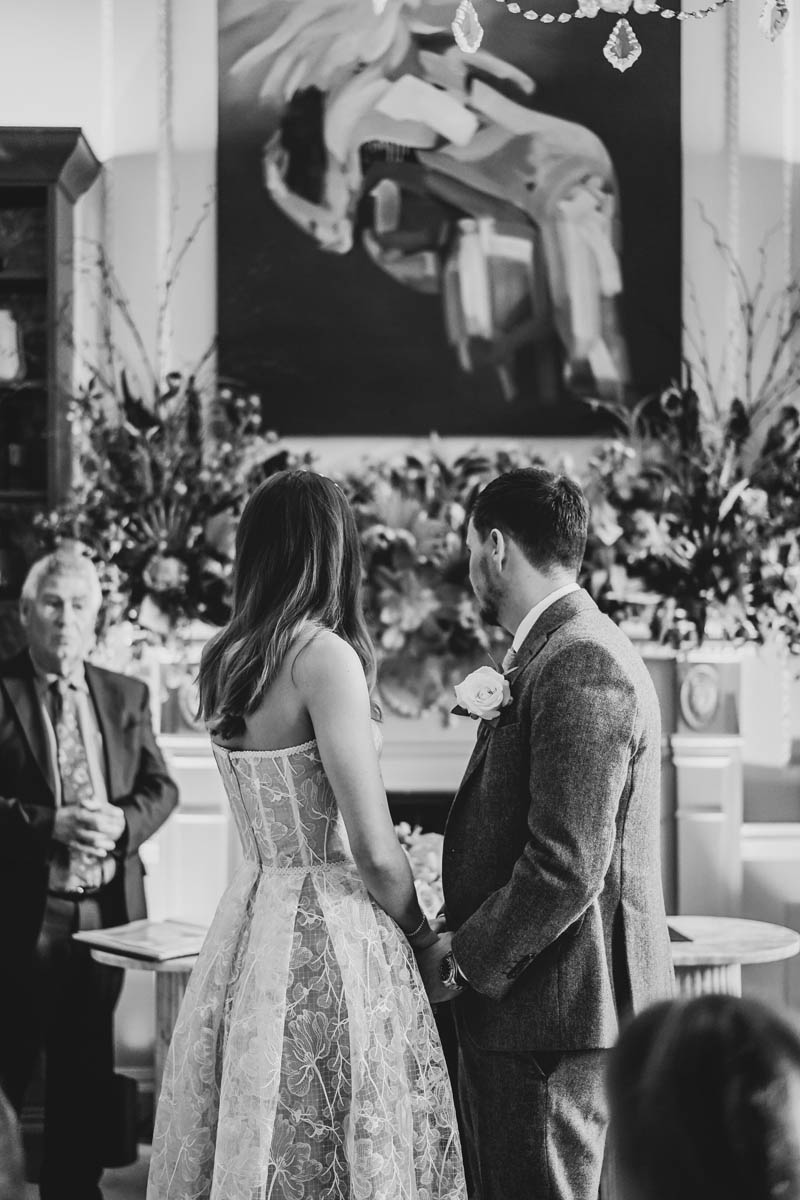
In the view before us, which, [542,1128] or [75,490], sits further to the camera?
[75,490]

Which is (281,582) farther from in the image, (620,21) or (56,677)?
(56,677)

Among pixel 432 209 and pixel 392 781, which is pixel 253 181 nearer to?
pixel 432 209

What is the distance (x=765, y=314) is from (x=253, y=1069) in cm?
340

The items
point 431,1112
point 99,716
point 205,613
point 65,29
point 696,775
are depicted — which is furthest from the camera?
point 65,29

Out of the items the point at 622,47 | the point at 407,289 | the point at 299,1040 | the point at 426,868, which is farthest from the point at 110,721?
the point at 622,47

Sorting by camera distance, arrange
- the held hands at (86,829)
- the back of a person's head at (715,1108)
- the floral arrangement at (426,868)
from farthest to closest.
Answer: the held hands at (86,829)
the floral arrangement at (426,868)
the back of a person's head at (715,1108)

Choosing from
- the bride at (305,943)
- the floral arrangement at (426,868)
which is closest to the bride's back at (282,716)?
the bride at (305,943)

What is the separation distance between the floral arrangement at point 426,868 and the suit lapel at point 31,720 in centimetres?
93

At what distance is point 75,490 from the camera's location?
422 centimetres

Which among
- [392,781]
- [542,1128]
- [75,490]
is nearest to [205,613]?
[75,490]

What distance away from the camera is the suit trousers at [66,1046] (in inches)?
130

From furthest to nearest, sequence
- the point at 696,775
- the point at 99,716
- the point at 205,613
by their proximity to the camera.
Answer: the point at 696,775 < the point at 205,613 < the point at 99,716

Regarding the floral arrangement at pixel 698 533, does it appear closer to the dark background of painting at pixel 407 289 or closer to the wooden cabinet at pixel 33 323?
the dark background of painting at pixel 407 289

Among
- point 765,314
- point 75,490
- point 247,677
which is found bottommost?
point 247,677
